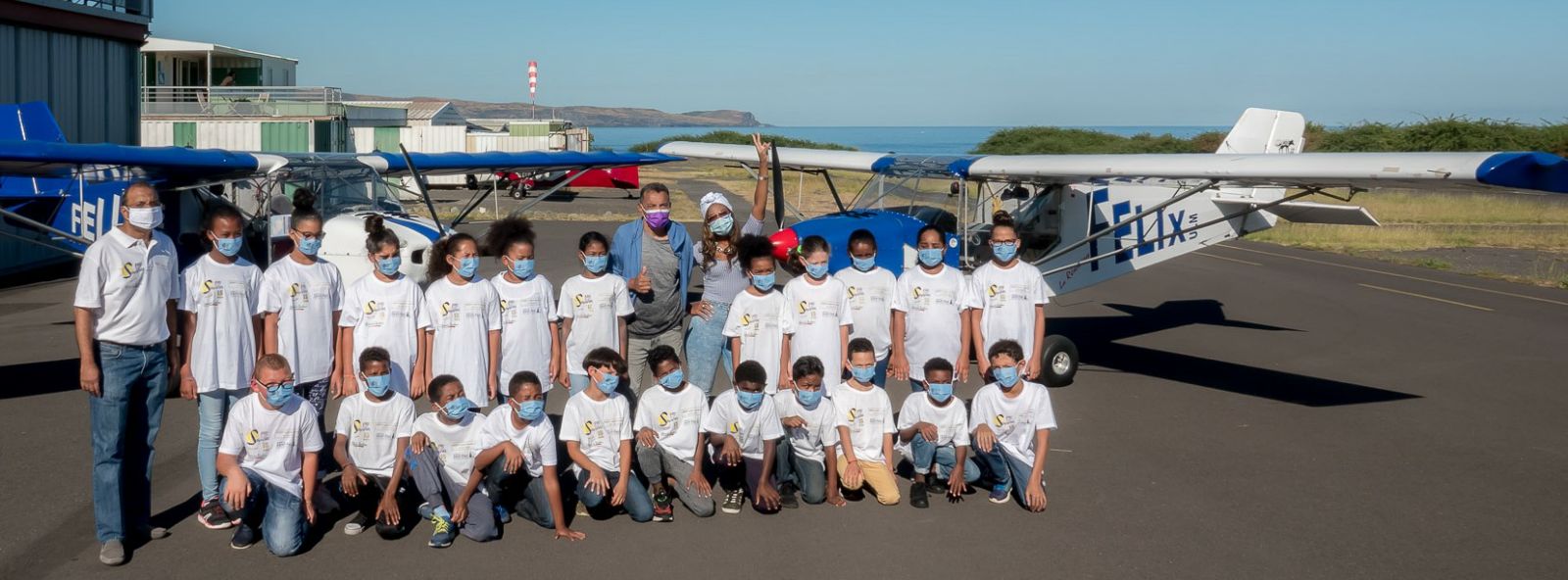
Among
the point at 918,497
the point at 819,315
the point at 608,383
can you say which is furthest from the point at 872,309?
the point at 608,383

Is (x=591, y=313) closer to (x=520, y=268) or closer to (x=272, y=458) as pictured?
(x=520, y=268)

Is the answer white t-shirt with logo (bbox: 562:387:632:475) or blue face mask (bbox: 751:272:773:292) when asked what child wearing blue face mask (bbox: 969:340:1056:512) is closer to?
blue face mask (bbox: 751:272:773:292)

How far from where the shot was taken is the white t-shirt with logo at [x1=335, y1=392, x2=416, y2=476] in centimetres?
586

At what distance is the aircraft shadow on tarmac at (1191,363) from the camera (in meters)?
10.1

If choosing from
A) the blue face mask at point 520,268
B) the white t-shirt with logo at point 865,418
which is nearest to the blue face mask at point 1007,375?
the white t-shirt with logo at point 865,418

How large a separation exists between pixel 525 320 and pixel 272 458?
61.0 inches

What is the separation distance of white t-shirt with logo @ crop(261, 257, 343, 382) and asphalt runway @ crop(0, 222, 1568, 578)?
941 millimetres

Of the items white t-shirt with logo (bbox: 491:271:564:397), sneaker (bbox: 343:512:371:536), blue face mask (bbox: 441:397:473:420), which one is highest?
white t-shirt with logo (bbox: 491:271:564:397)

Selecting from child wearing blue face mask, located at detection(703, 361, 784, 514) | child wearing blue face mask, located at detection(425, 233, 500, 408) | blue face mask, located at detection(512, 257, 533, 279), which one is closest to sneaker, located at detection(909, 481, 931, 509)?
child wearing blue face mask, located at detection(703, 361, 784, 514)

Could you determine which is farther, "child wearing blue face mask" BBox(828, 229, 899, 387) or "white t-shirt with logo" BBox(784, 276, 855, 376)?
"child wearing blue face mask" BBox(828, 229, 899, 387)

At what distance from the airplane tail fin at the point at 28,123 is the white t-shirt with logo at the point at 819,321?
1142 centimetres

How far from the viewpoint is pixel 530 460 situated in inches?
233

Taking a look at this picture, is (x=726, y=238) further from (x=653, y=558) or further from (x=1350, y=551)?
(x=1350, y=551)

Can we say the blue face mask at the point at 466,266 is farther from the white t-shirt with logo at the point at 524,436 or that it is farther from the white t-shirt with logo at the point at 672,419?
the white t-shirt with logo at the point at 672,419
